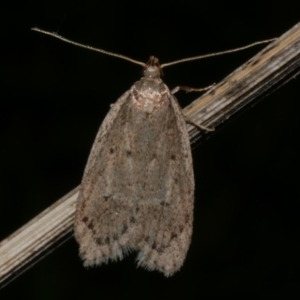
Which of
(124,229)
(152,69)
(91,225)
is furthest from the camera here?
(152,69)

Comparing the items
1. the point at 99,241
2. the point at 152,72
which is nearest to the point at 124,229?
the point at 99,241

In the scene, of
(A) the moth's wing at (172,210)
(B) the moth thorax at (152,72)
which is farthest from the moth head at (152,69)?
(A) the moth's wing at (172,210)

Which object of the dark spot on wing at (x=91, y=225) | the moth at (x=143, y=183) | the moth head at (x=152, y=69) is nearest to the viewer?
the dark spot on wing at (x=91, y=225)

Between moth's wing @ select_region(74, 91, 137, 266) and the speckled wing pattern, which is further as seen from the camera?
the speckled wing pattern

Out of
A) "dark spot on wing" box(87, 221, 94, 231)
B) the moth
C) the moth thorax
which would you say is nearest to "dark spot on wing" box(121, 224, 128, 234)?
the moth

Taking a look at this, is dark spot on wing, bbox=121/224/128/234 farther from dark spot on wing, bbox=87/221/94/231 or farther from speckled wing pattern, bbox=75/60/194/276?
dark spot on wing, bbox=87/221/94/231

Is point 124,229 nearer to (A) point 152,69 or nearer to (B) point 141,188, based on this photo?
(B) point 141,188

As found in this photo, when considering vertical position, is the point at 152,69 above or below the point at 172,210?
above

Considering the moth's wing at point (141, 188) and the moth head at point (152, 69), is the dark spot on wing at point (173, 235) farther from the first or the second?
the moth head at point (152, 69)

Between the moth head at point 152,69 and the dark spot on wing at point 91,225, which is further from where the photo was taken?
the moth head at point 152,69
